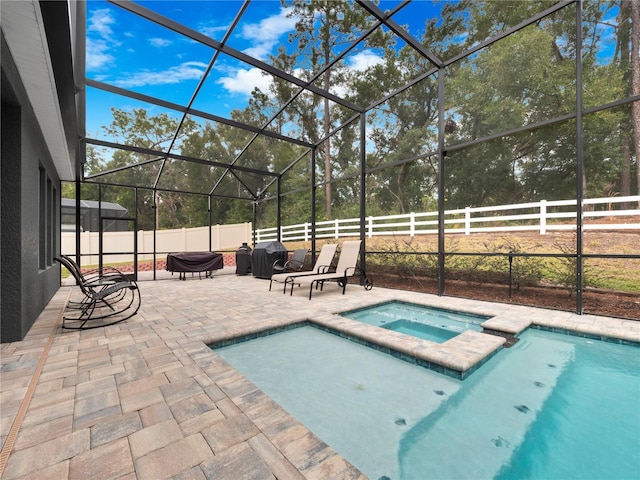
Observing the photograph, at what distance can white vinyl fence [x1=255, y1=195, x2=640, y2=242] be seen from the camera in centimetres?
551

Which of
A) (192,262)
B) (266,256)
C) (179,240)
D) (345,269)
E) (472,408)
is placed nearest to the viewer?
(472,408)

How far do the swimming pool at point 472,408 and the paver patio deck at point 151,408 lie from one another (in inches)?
13.0

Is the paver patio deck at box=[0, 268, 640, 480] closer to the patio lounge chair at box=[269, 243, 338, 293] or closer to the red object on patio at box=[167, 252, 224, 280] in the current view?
the patio lounge chair at box=[269, 243, 338, 293]

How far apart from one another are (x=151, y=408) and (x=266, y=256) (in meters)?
6.82

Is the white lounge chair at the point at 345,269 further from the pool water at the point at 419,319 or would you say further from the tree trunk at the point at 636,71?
the tree trunk at the point at 636,71

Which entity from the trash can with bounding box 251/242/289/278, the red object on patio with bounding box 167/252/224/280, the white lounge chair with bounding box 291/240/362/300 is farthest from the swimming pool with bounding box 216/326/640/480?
the red object on patio with bounding box 167/252/224/280

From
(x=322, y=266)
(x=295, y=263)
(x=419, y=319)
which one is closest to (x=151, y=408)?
(x=419, y=319)

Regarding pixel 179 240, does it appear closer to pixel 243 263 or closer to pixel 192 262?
pixel 192 262

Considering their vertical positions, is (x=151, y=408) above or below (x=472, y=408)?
above

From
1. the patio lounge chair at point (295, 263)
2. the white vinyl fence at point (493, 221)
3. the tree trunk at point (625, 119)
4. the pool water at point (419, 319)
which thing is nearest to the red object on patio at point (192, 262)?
the patio lounge chair at point (295, 263)

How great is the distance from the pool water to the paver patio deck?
52 centimetres

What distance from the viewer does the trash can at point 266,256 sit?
335 inches

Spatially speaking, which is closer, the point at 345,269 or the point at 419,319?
the point at 419,319

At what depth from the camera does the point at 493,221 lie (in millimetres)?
8430
